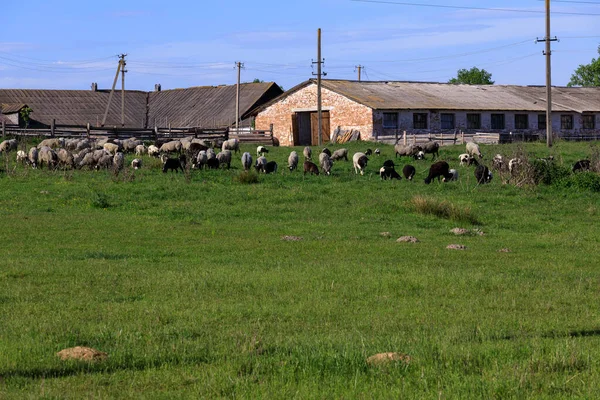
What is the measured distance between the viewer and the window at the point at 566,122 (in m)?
62.8

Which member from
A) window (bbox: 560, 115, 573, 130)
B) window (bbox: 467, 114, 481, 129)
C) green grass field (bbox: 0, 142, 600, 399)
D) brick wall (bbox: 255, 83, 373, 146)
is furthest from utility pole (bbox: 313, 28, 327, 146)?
green grass field (bbox: 0, 142, 600, 399)

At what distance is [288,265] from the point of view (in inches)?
524

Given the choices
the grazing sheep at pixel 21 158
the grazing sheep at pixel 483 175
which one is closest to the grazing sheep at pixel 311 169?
the grazing sheep at pixel 483 175

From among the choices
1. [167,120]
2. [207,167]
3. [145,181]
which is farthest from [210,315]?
[167,120]

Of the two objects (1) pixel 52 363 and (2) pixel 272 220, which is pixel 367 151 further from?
(1) pixel 52 363

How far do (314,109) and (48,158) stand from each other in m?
29.3

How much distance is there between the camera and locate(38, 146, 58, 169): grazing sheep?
3203 cm

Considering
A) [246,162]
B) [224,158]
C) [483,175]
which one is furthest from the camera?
[224,158]

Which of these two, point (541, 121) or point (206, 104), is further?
point (206, 104)

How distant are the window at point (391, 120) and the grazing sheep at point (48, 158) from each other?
27.2 meters

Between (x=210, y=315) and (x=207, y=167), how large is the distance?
24.0 m

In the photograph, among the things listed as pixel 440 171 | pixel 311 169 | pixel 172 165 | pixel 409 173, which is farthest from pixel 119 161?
pixel 440 171

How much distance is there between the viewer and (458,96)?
201 feet

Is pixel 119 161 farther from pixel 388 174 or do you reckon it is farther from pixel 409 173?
pixel 409 173
